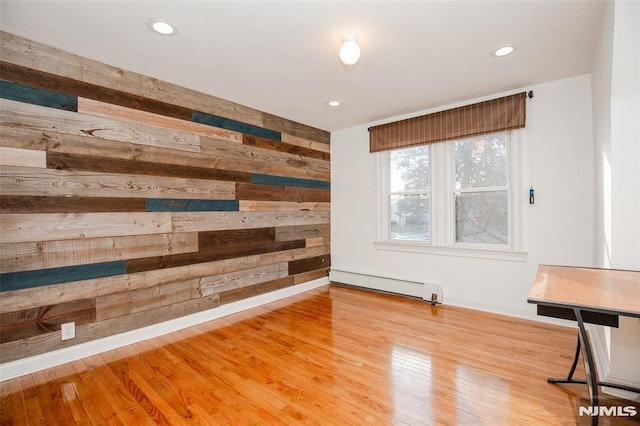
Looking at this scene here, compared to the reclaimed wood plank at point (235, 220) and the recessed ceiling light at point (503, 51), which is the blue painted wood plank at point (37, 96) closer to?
the reclaimed wood plank at point (235, 220)

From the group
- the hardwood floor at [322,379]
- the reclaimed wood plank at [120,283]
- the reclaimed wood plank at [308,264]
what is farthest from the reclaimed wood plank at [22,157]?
the reclaimed wood plank at [308,264]

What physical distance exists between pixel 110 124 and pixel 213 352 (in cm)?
225

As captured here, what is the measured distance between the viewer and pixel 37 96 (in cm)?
240

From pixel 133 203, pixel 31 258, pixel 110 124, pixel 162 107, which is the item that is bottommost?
pixel 31 258

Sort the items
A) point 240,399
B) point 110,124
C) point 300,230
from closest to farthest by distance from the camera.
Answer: point 240,399, point 110,124, point 300,230

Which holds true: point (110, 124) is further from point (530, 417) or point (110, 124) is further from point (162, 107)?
point (530, 417)

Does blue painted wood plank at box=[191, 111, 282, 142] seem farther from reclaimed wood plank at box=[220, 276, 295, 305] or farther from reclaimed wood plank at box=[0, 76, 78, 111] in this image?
reclaimed wood plank at box=[220, 276, 295, 305]

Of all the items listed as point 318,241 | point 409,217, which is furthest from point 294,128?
point 409,217

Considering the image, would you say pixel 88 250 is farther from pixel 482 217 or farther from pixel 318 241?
pixel 482 217

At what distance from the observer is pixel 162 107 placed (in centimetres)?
311

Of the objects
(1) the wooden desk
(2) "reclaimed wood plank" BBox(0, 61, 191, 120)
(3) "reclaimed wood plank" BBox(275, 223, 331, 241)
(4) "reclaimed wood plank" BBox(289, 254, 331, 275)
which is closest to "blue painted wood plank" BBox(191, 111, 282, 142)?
(2) "reclaimed wood plank" BBox(0, 61, 191, 120)

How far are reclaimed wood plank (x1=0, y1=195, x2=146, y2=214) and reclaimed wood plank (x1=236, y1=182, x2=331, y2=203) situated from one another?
1180 mm

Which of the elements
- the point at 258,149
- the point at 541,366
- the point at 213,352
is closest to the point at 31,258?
the point at 213,352

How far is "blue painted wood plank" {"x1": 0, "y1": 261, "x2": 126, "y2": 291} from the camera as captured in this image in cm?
228
